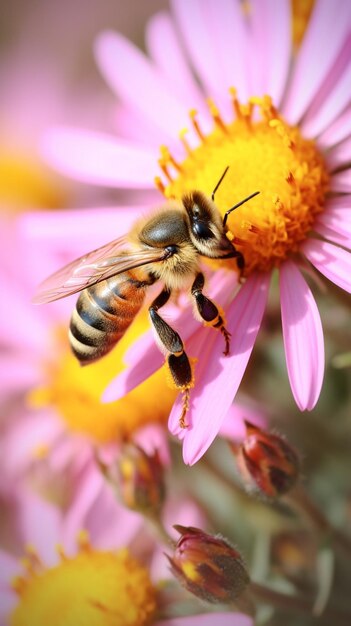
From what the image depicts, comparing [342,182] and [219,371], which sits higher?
[342,182]

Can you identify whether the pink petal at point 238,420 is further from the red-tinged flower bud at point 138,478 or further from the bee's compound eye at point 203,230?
the bee's compound eye at point 203,230

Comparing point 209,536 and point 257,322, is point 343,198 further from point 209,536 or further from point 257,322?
point 209,536

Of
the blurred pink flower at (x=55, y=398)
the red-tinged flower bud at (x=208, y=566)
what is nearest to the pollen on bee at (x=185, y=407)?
the red-tinged flower bud at (x=208, y=566)

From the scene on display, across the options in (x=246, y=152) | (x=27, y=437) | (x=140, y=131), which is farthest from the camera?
(x=27, y=437)

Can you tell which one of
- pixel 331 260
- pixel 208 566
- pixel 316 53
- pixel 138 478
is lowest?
pixel 208 566

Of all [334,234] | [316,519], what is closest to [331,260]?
[334,234]

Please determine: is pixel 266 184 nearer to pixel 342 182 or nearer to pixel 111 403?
pixel 342 182

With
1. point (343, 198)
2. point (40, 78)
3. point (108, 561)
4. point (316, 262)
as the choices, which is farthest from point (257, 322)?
point (40, 78)
